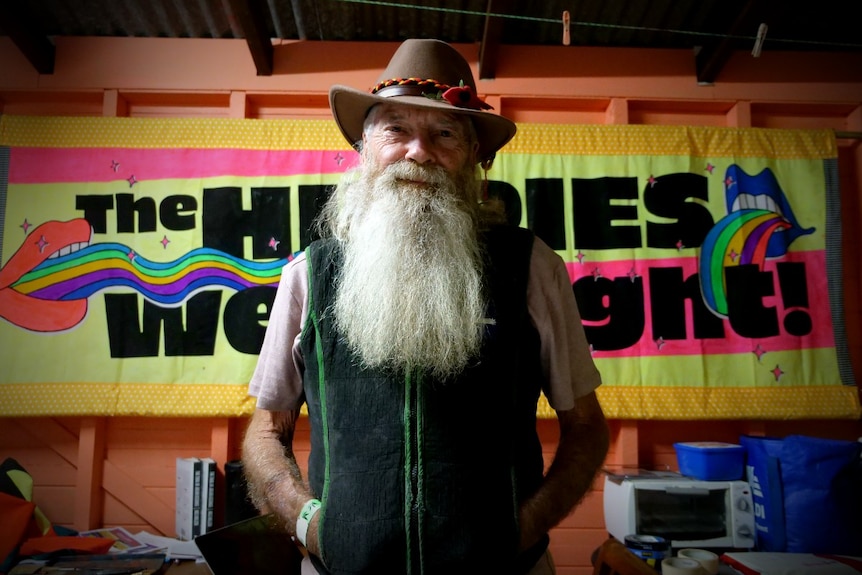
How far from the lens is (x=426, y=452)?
826mm

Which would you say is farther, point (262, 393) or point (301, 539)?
point (262, 393)

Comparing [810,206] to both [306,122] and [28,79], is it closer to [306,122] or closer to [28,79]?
[306,122]

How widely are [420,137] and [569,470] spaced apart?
706 mm

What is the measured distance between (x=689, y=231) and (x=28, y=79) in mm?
3422

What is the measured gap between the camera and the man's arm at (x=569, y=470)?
2.86 ft

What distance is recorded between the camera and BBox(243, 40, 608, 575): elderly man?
81cm

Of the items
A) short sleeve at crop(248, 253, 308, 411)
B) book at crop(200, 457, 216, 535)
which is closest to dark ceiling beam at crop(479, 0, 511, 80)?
short sleeve at crop(248, 253, 308, 411)

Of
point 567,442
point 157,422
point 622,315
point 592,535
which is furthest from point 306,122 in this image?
point 592,535

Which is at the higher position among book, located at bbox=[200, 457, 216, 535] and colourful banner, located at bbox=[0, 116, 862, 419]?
colourful banner, located at bbox=[0, 116, 862, 419]

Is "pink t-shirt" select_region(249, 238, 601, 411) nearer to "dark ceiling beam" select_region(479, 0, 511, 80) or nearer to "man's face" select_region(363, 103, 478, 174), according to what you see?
"man's face" select_region(363, 103, 478, 174)

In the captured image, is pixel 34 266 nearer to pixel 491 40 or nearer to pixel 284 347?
pixel 284 347

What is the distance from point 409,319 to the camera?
0.97m

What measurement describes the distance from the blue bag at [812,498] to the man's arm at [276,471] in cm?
211

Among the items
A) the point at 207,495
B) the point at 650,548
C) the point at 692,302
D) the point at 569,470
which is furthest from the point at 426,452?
the point at 692,302
